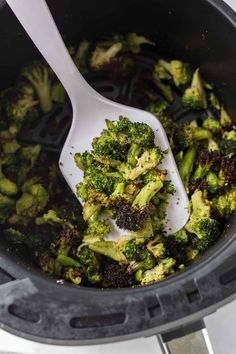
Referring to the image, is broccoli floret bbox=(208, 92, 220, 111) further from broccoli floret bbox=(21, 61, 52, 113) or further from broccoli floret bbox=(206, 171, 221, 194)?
broccoli floret bbox=(21, 61, 52, 113)

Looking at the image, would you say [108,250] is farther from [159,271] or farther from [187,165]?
[187,165]

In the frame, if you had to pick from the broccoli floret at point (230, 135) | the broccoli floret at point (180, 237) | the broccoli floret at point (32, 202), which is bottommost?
the broccoli floret at point (32, 202)

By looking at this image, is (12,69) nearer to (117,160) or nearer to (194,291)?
(117,160)

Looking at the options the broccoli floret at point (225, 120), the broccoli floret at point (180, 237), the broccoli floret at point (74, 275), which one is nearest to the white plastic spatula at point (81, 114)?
the broccoli floret at point (180, 237)

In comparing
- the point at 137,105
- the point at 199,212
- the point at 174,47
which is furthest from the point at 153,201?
the point at 174,47

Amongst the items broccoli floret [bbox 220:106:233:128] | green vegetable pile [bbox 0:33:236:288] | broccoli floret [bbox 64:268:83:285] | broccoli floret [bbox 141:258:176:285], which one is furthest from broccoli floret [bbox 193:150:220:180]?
broccoli floret [bbox 64:268:83:285]

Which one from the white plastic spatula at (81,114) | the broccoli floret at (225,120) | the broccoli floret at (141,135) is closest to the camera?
the white plastic spatula at (81,114)

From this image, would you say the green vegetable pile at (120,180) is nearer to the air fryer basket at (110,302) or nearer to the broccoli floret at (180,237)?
the broccoli floret at (180,237)
